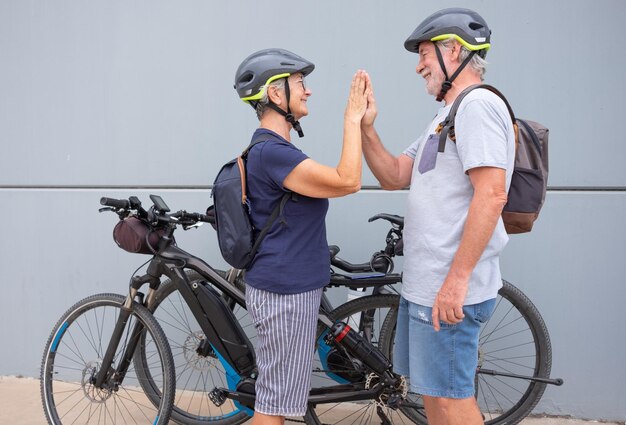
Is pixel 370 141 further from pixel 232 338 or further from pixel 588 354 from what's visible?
pixel 588 354

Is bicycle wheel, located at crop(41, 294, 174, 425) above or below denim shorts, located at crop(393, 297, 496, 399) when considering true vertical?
below

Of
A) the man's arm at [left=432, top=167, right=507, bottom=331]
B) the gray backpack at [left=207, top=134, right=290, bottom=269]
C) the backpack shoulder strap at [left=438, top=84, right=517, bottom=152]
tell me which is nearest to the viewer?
the man's arm at [left=432, top=167, right=507, bottom=331]

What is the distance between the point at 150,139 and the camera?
4199mm

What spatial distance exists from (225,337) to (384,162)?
1206mm

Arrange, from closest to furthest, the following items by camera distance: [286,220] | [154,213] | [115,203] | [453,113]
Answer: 1. [453,113]
2. [286,220]
3. [115,203]
4. [154,213]

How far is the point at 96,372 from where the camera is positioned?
3.42 meters

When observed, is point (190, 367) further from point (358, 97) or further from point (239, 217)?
point (358, 97)

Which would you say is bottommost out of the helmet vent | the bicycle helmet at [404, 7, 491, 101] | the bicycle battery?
the bicycle battery

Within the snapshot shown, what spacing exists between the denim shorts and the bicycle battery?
1.08 metres

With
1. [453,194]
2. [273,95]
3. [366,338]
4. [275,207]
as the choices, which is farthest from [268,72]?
[366,338]

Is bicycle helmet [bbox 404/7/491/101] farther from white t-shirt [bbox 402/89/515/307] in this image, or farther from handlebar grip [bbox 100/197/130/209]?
handlebar grip [bbox 100/197/130/209]

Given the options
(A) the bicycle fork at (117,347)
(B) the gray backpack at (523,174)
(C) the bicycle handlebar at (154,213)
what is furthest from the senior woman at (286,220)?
(A) the bicycle fork at (117,347)

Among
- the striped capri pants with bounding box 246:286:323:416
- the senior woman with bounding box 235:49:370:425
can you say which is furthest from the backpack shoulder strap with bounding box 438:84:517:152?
the striped capri pants with bounding box 246:286:323:416

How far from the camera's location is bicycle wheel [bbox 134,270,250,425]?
11.9 feet
